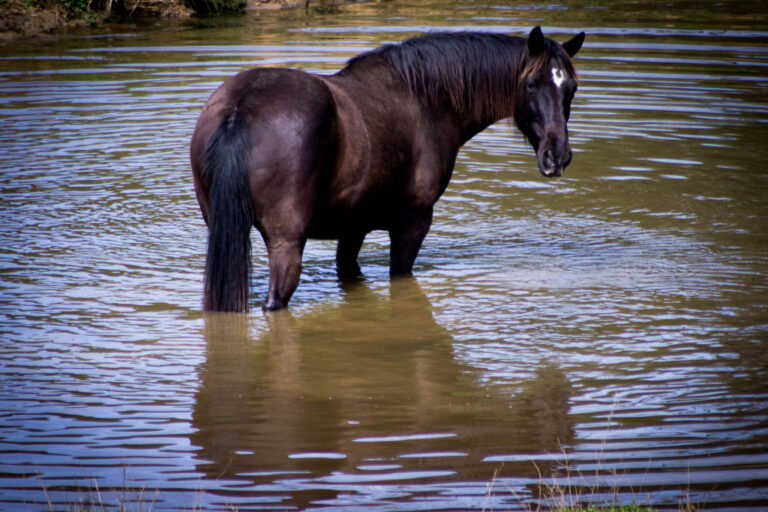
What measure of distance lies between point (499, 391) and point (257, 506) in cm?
185

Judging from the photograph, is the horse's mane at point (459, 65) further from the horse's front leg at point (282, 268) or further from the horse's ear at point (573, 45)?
the horse's front leg at point (282, 268)

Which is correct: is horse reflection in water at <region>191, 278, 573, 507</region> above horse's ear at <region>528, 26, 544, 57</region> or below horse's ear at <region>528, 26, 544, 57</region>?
below

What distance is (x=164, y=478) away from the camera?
412cm

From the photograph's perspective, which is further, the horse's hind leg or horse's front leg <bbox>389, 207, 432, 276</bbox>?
the horse's hind leg

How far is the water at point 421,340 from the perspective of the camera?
4168 mm

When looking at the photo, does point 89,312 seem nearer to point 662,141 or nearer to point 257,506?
point 257,506

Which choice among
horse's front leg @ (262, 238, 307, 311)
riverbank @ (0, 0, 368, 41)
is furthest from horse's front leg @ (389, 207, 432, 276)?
riverbank @ (0, 0, 368, 41)

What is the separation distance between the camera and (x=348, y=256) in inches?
295

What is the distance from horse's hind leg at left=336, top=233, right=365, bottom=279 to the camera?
291 inches

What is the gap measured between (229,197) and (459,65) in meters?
2.27

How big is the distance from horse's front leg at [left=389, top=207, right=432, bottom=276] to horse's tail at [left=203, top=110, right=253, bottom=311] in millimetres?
1596

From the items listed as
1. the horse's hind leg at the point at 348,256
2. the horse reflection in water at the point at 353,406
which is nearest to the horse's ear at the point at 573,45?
the horse's hind leg at the point at 348,256

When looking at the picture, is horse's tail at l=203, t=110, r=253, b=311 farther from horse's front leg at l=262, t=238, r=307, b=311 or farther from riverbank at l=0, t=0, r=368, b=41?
riverbank at l=0, t=0, r=368, b=41

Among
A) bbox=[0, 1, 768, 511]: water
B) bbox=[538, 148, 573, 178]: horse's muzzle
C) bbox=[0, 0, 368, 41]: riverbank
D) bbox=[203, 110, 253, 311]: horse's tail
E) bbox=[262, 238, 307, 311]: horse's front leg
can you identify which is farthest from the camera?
bbox=[0, 0, 368, 41]: riverbank
